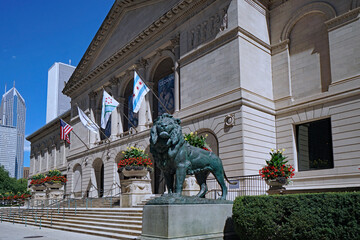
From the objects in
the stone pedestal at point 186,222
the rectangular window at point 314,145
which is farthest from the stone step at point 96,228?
the rectangular window at point 314,145

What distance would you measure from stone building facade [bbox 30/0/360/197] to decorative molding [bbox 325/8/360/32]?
0.18 feet

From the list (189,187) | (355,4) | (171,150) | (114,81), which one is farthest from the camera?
(114,81)

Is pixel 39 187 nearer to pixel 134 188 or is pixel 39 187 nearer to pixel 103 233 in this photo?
pixel 134 188

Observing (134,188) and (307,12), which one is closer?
(134,188)

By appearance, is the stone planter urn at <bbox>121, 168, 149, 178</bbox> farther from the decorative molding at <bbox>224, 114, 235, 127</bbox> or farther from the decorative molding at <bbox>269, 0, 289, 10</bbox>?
the decorative molding at <bbox>269, 0, 289, 10</bbox>

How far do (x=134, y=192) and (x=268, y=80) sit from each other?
11.8 m

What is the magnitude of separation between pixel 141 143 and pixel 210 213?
2082cm

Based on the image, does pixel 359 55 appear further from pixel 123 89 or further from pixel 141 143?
pixel 123 89

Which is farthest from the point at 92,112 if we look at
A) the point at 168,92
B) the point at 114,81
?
the point at 168,92

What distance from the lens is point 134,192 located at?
20766mm

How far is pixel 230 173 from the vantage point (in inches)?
845

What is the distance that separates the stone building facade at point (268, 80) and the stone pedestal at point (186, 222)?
10194 millimetres

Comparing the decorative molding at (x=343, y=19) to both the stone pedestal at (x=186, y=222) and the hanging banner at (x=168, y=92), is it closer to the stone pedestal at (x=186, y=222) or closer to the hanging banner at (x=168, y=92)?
the hanging banner at (x=168, y=92)

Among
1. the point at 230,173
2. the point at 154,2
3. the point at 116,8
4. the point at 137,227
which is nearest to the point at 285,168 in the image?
the point at 230,173
